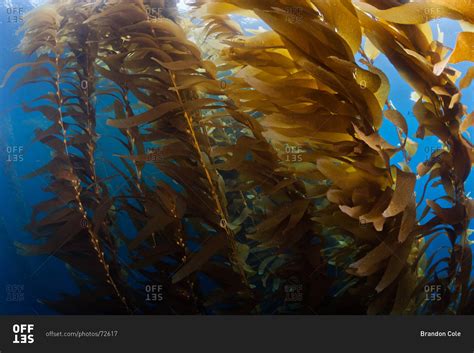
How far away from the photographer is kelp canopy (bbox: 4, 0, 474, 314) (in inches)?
28.4

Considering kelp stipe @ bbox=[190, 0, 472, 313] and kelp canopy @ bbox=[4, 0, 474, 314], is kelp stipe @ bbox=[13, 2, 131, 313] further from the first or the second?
kelp stipe @ bbox=[190, 0, 472, 313]

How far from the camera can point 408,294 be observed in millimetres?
743

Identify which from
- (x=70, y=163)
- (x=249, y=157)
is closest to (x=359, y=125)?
(x=249, y=157)

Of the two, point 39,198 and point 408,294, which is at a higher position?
point 39,198

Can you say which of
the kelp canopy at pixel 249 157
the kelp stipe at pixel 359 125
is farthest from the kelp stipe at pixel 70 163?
the kelp stipe at pixel 359 125

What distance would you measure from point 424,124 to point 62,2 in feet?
2.11

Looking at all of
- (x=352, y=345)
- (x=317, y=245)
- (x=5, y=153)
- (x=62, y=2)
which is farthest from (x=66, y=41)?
(x=352, y=345)

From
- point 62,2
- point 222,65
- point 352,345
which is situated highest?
point 62,2

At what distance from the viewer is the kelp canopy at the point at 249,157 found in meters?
0.72

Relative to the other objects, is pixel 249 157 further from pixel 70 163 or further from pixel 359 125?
pixel 70 163

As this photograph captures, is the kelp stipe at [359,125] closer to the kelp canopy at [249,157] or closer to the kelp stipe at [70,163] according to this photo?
the kelp canopy at [249,157]

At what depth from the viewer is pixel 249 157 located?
2.54 feet

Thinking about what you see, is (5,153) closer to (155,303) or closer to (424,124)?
(155,303)

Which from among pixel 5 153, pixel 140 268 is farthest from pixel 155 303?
pixel 5 153
